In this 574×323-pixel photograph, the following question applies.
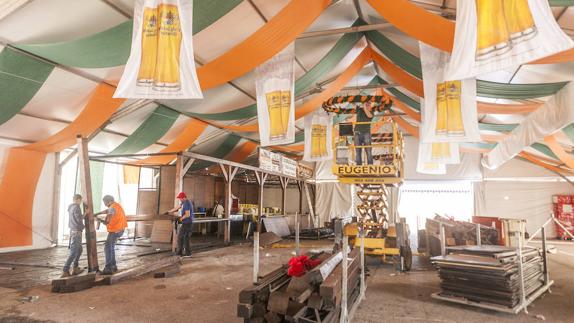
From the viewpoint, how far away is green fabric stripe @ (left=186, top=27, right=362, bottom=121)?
9859mm

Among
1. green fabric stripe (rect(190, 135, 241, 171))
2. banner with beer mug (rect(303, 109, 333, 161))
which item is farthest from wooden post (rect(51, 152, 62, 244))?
banner with beer mug (rect(303, 109, 333, 161))

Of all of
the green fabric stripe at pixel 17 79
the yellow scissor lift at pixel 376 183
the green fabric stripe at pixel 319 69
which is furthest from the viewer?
the green fabric stripe at pixel 319 69

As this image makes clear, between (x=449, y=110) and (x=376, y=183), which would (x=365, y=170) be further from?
(x=449, y=110)

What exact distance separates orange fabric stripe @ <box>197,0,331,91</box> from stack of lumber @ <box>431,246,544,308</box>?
17.4 feet

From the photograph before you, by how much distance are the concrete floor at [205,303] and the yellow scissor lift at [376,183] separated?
831 millimetres

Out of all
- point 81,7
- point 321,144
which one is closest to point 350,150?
point 321,144

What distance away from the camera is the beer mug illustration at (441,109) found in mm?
7271

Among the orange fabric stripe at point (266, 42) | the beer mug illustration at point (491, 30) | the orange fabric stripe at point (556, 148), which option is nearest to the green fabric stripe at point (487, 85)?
the orange fabric stripe at point (266, 42)

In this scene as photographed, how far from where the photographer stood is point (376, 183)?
930cm

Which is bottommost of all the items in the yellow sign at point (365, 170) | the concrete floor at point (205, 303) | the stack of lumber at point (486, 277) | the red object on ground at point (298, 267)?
the concrete floor at point (205, 303)

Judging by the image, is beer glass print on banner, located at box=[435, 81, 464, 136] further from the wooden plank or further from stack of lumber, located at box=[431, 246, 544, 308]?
the wooden plank

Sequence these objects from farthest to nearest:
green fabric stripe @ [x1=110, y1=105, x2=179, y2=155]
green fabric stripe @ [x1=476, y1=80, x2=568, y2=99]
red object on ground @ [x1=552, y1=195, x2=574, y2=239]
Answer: red object on ground @ [x1=552, y1=195, x2=574, y2=239]
green fabric stripe @ [x1=110, y1=105, x2=179, y2=155]
green fabric stripe @ [x1=476, y1=80, x2=568, y2=99]

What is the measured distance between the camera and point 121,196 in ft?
59.6

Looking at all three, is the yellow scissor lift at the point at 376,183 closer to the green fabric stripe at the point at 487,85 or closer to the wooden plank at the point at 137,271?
the green fabric stripe at the point at 487,85
